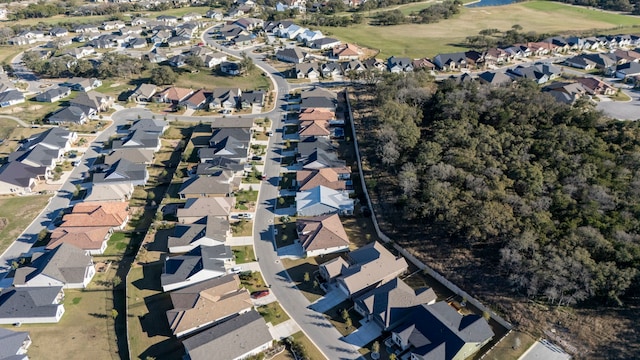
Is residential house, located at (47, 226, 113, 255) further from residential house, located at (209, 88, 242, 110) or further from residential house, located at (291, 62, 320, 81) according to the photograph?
residential house, located at (291, 62, 320, 81)

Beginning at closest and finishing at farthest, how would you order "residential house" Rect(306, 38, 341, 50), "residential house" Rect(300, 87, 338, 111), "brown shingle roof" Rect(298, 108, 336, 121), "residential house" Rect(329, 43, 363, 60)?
"brown shingle roof" Rect(298, 108, 336, 121) → "residential house" Rect(300, 87, 338, 111) → "residential house" Rect(329, 43, 363, 60) → "residential house" Rect(306, 38, 341, 50)

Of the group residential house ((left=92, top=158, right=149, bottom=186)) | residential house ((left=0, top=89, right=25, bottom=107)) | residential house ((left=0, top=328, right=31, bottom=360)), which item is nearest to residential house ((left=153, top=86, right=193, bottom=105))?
residential house ((left=92, top=158, right=149, bottom=186))

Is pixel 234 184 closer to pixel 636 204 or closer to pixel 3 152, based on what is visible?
pixel 3 152

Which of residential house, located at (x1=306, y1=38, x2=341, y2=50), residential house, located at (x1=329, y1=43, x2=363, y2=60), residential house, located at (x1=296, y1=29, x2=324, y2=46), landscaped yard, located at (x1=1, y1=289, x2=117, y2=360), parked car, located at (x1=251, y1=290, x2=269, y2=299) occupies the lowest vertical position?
landscaped yard, located at (x1=1, y1=289, x2=117, y2=360)

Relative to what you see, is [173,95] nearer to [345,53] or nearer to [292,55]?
[292,55]

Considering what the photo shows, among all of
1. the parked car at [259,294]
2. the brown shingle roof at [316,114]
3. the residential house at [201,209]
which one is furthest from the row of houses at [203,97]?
the parked car at [259,294]
